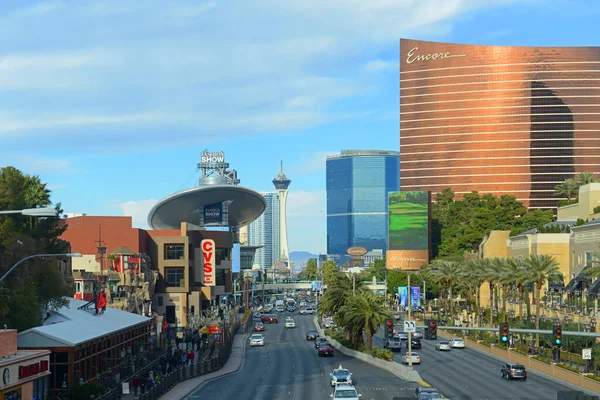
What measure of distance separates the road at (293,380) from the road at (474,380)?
117 inches

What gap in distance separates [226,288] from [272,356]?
82.8 m

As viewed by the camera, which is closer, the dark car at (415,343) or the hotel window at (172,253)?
the dark car at (415,343)

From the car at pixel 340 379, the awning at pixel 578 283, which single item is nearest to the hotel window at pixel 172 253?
the awning at pixel 578 283

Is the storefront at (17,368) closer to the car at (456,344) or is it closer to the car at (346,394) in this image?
the car at (346,394)

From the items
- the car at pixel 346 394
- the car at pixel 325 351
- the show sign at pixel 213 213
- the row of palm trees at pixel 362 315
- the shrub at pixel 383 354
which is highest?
the show sign at pixel 213 213

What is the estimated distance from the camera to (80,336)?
2159 inches

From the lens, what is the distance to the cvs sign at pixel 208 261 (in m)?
150

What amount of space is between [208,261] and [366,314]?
66654 mm

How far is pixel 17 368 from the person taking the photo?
1591 inches

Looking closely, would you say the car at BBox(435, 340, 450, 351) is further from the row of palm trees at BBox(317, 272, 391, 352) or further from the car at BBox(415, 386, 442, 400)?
the car at BBox(415, 386, 442, 400)

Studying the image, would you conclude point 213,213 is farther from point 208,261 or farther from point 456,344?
point 456,344

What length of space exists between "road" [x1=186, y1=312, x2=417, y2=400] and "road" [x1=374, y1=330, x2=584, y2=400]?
2.98m

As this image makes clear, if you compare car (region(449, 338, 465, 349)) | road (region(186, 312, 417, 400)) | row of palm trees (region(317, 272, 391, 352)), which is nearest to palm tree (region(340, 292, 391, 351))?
row of palm trees (region(317, 272, 391, 352))

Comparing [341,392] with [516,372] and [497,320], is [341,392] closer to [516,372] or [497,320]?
[516,372]
